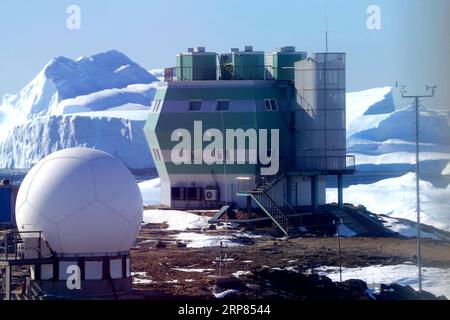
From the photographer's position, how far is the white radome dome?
39219 millimetres

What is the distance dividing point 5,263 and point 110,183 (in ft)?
10.1

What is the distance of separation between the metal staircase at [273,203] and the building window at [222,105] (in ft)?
9.12

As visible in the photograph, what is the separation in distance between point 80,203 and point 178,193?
23.9m

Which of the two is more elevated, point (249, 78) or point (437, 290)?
point (249, 78)

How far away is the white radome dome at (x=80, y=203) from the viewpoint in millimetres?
39219

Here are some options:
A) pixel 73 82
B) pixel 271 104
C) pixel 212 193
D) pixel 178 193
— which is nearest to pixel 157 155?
pixel 178 193

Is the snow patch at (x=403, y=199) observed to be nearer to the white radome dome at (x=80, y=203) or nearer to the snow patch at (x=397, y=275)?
the snow patch at (x=397, y=275)

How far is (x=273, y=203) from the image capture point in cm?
6053

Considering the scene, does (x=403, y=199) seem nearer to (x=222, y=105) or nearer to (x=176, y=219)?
(x=222, y=105)

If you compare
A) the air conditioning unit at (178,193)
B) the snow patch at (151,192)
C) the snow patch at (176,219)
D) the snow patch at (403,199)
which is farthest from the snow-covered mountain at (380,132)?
the snow patch at (176,219)

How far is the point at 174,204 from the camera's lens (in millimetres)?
63219
